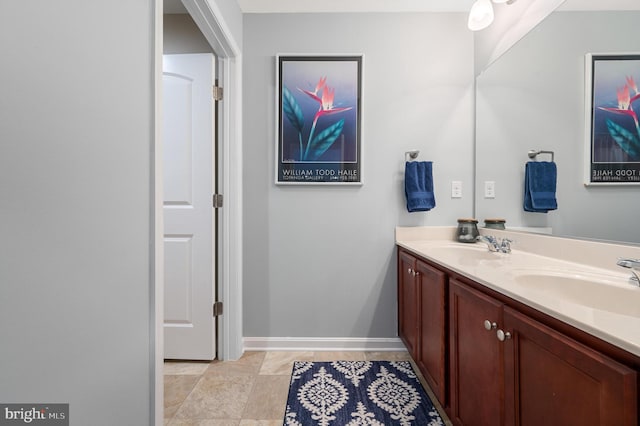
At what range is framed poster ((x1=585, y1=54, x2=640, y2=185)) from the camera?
3.34 ft

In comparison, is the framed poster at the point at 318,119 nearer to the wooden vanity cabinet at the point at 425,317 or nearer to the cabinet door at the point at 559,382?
the wooden vanity cabinet at the point at 425,317

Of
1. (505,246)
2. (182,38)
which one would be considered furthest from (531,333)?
(182,38)

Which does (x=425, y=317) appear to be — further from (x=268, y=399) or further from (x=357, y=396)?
(x=268, y=399)

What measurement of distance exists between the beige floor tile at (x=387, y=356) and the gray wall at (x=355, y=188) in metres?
0.12

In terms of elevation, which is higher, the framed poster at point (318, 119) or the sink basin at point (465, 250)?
the framed poster at point (318, 119)

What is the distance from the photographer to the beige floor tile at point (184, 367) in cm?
175

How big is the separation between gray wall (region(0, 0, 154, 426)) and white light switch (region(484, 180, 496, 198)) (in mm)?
1991

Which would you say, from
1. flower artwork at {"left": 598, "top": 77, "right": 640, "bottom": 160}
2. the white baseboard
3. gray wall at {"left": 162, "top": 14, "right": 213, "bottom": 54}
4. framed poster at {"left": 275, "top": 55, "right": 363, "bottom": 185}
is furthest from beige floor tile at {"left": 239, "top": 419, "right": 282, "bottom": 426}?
gray wall at {"left": 162, "top": 14, "right": 213, "bottom": 54}

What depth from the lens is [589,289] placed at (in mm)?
960

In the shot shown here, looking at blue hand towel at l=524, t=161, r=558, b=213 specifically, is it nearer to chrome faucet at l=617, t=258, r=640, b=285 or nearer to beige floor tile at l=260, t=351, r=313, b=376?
chrome faucet at l=617, t=258, r=640, b=285

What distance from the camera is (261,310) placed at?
2.02 meters

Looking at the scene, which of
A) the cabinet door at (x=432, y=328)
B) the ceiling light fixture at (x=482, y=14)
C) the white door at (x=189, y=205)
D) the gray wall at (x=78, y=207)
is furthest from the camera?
the white door at (x=189, y=205)

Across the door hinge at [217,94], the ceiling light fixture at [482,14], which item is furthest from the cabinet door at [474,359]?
the door hinge at [217,94]

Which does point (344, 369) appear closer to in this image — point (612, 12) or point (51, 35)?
point (51, 35)
